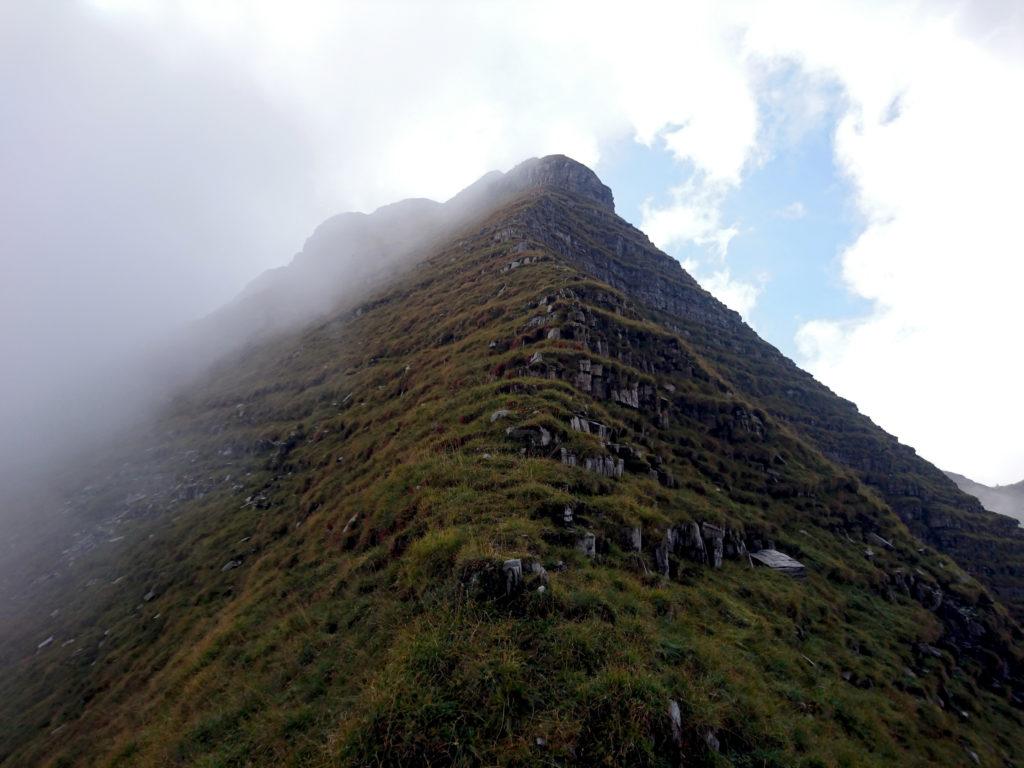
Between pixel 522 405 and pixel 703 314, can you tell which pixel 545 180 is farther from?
pixel 522 405

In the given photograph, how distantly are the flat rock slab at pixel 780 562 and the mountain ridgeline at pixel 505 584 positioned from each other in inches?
4.5

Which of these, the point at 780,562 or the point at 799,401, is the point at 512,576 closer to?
the point at 780,562

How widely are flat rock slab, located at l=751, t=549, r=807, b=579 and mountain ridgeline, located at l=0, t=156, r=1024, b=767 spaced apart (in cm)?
12

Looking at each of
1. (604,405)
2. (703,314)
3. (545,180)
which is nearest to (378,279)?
(545,180)

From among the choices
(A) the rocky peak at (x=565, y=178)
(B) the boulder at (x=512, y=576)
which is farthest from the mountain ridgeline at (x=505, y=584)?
(A) the rocky peak at (x=565, y=178)

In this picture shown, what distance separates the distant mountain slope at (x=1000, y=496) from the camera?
110625mm

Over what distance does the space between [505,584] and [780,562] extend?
18.4 meters

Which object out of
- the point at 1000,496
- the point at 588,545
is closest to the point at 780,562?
the point at 588,545

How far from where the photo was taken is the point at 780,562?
21.2 metres

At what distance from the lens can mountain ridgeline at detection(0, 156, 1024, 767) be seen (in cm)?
816

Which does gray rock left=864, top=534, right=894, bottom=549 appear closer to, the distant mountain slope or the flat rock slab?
the flat rock slab

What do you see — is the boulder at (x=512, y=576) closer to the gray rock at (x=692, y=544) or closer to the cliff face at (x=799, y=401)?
the gray rock at (x=692, y=544)

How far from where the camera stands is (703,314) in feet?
242

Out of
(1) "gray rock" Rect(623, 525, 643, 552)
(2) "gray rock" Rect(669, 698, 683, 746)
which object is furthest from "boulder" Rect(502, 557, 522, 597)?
(1) "gray rock" Rect(623, 525, 643, 552)
